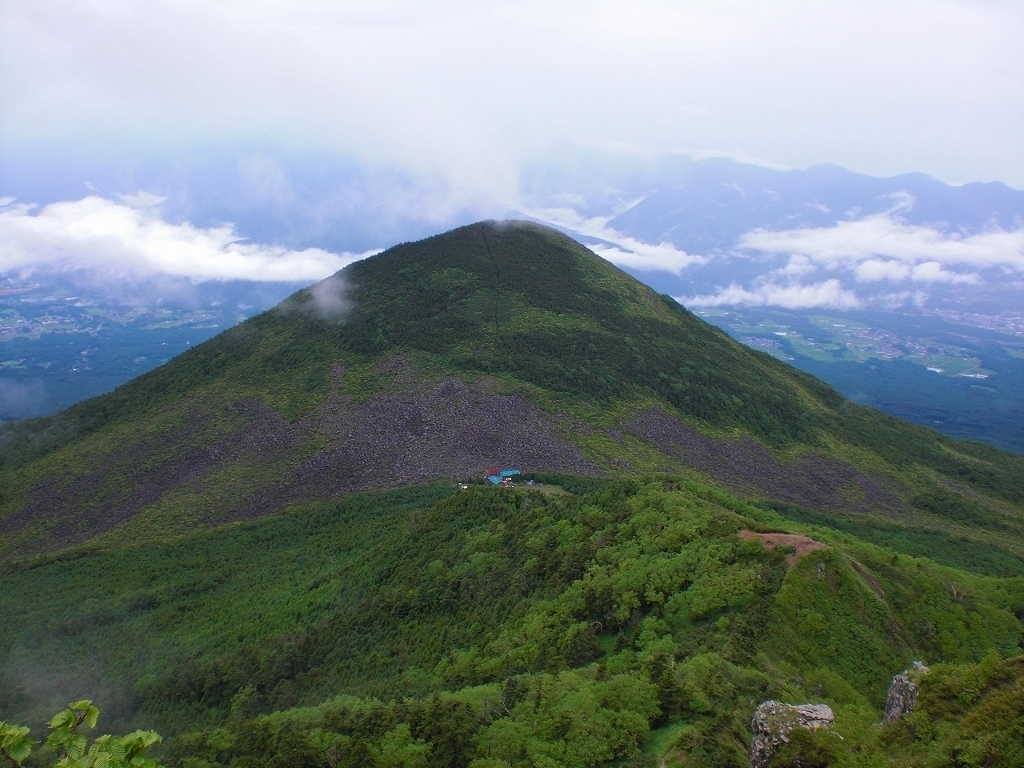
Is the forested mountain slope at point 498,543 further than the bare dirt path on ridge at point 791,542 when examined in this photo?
No

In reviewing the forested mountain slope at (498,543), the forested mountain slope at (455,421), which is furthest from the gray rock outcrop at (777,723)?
the forested mountain slope at (455,421)

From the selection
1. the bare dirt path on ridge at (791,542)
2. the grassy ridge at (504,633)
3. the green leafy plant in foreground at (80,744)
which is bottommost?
the grassy ridge at (504,633)

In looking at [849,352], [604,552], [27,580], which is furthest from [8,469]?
[849,352]

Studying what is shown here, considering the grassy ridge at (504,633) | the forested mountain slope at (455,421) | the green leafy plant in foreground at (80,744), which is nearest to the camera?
the green leafy plant in foreground at (80,744)

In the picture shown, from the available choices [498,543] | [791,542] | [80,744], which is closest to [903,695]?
[791,542]

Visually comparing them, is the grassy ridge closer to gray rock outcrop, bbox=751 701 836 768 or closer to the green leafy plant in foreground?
gray rock outcrop, bbox=751 701 836 768

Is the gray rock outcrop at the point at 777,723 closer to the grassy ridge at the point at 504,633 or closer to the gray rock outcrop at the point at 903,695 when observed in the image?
the grassy ridge at the point at 504,633

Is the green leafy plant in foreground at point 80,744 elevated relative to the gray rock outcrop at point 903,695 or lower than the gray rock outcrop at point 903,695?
elevated

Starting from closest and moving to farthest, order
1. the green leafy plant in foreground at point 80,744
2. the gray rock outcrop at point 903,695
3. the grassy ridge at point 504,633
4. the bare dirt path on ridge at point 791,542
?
the green leafy plant in foreground at point 80,744 < the gray rock outcrop at point 903,695 < the grassy ridge at point 504,633 < the bare dirt path on ridge at point 791,542
